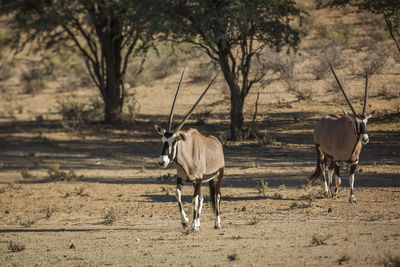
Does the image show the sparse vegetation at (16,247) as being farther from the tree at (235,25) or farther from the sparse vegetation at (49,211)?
the tree at (235,25)

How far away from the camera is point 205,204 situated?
11.1 m

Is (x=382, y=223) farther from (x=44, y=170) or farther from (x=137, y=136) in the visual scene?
(x=137, y=136)

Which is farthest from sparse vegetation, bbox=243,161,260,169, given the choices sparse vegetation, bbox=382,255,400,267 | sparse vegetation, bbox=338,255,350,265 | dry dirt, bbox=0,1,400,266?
sparse vegetation, bbox=382,255,400,267

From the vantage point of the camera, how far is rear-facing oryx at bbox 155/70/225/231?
816cm

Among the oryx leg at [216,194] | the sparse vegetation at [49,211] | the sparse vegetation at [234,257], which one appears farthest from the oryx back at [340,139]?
the sparse vegetation at [49,211]

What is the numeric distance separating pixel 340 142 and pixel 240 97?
334 inches

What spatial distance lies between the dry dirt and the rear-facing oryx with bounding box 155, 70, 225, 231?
506mm

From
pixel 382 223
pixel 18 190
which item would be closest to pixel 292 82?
pixel 18 190

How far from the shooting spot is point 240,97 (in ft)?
62.5

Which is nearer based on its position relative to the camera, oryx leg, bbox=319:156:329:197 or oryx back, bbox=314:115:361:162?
oryx back, bbox=314:115:361:162

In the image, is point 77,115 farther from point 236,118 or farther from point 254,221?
point 254,221

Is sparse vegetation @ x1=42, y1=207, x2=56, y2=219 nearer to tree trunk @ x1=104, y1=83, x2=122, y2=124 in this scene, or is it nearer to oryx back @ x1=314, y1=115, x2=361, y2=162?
oryx back @ x1=314, y1=115, x2=361, y2=162

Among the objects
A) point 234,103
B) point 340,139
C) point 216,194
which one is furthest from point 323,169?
point 234,103

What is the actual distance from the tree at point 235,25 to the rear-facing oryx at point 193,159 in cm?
886
